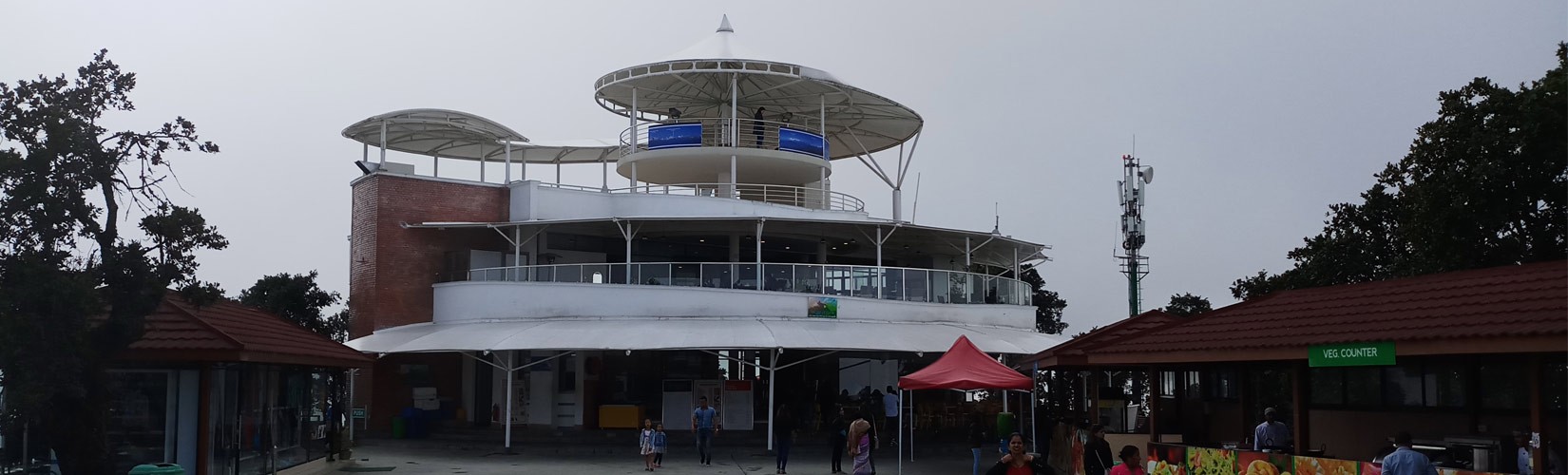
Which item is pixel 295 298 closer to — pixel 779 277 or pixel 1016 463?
pixel 779 277

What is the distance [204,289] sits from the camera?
718 inches

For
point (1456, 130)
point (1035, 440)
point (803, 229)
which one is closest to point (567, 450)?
point (803, 229)

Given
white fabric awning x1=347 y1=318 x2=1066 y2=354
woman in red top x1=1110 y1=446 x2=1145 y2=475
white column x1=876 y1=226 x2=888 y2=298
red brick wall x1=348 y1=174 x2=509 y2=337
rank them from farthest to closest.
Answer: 1. red brick wall x1=348 y1=174 x2=509 y2=337
2. white column x1=876 y1=226 x2=888 y2=298
3. white fabric awning x1=347 y1=318 x2=1066 y2=354
4. woman in red top x1=1110 y1=446 x2=1145 y2=475

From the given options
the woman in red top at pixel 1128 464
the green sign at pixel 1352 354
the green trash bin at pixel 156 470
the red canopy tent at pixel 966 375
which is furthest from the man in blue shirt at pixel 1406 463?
the green trash bin at pixel 156 470

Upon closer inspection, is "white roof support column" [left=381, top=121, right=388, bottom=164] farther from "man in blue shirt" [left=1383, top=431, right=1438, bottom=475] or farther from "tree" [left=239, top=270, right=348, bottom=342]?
"man in blue shirt" [left=1383, top=431, right=1438, bottom=475]

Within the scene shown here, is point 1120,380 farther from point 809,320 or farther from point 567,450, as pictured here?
point 567,450

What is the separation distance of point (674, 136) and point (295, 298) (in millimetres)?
18237

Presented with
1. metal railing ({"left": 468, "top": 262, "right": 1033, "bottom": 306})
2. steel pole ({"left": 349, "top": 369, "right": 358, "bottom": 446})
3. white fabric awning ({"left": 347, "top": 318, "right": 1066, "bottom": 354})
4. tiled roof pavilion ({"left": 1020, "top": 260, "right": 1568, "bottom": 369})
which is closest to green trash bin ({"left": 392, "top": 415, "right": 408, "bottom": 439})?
steel pole ({"left": 349, "top": 369, "right": 358, "bottom": 446})

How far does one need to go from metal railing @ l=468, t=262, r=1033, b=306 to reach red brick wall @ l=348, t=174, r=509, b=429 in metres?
3.14

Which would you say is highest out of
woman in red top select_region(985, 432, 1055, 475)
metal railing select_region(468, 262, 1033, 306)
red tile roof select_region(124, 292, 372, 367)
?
metal railing select_region(468, 262, 1033, 306)

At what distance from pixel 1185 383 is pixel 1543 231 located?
9616 mm

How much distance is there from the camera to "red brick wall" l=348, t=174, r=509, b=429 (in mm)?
36281

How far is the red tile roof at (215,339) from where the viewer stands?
17734 mm

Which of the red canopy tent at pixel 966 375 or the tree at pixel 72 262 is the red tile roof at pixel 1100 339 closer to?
the red canopy tent at pixel 966 375
